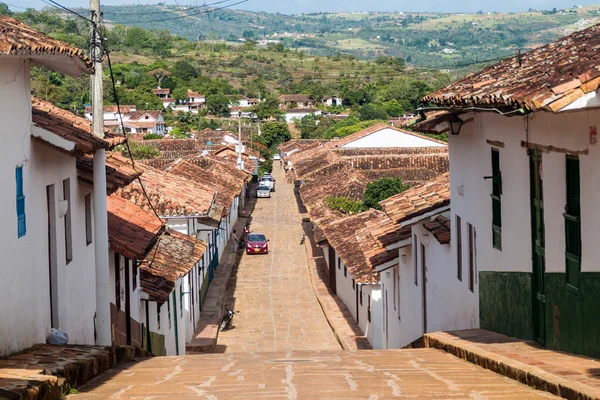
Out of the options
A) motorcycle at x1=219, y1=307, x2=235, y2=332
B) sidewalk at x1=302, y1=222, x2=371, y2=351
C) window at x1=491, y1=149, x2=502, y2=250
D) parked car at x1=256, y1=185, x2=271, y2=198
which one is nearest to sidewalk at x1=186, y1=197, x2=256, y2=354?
motorcycle at x1=219, y1=307, x2=235, y2=332

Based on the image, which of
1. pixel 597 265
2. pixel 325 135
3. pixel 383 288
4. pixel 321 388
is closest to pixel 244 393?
pixel 321 388

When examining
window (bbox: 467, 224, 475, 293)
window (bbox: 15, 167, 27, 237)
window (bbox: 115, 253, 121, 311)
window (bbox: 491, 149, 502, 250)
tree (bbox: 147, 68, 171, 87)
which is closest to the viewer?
window (bbox: 15, 167, 27, 237)

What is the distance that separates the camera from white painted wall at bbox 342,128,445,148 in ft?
196

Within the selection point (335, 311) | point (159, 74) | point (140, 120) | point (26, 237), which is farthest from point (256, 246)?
point (159, 74)

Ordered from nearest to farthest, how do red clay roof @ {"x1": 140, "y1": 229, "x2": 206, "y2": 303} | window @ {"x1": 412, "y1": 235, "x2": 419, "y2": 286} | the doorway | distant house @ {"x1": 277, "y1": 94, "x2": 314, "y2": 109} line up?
the doorway → window @ {"x1": 412, "y1": 235, "x2": 419, "y2": 286} → red clay roof @ {"x1": 140, "y1": 229, "x2": 206, "y2": 303} → distant house @ {"x1": 277, "y1": 94, "x2": 314, "y2": 109}

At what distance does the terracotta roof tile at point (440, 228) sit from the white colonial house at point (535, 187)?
3.30 ft

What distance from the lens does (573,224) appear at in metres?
9.05

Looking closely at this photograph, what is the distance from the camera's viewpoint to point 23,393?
237 inches

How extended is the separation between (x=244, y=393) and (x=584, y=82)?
3.74m

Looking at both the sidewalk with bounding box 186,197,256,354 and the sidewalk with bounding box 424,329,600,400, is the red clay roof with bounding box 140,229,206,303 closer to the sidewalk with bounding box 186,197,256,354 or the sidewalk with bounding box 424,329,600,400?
the sidewalk with bounding box 186,197,256,354

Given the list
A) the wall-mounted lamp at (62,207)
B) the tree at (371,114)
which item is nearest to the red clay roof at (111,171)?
the wall-mounted lamp at (62,207)

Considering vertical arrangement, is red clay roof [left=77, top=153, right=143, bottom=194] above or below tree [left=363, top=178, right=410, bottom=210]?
above

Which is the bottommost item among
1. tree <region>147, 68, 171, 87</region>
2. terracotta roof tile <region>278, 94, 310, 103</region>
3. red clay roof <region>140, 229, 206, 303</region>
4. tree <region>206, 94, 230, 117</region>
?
red clay roof <region>140, 229, 206, 303</region>

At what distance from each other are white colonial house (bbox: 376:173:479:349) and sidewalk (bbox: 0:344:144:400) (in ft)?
18.2
